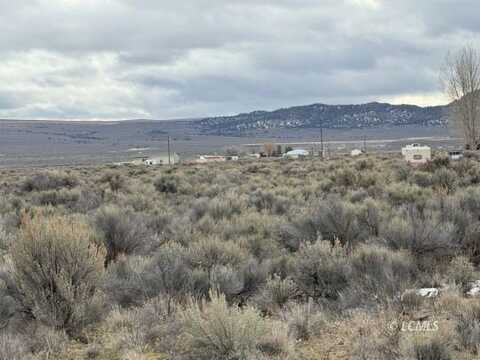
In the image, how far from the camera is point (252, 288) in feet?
27.0

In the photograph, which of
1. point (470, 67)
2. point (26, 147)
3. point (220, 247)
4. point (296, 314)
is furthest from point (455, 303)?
point (26, 147)

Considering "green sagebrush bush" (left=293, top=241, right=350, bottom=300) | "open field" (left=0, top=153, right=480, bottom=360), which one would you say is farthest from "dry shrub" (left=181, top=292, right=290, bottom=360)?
"green sagebrush bush" (left=293, top=241, right=350, bottom=300)

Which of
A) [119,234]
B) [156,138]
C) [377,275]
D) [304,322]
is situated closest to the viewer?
[304,322]

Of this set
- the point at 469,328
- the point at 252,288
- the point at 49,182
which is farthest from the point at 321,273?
the point at 49,182

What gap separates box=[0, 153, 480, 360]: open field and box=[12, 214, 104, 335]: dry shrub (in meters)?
0.02

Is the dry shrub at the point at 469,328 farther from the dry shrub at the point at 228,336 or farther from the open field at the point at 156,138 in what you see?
the open field at the point at 156,138

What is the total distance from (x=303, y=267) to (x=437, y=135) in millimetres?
159831

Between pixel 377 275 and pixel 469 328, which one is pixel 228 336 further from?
pixel 377 275

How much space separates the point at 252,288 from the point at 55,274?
2.90 metres

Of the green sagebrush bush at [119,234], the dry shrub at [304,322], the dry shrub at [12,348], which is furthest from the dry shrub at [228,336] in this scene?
the green sagebrush bush at [119,234]

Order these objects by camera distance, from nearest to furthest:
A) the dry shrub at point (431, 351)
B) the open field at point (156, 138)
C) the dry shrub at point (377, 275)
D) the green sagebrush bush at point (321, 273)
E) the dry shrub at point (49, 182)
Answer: the dry shrub at point (431, 351), the dry shrub at point (377, 275), the green sagebrush bush at point (321, 273), the dry shrub at point (49, 182), the open field at point (156, 138)

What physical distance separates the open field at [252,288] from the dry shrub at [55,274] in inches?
0.6

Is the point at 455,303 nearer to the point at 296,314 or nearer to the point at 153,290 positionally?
the point at 296,314

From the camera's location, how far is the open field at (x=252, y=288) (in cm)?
548
